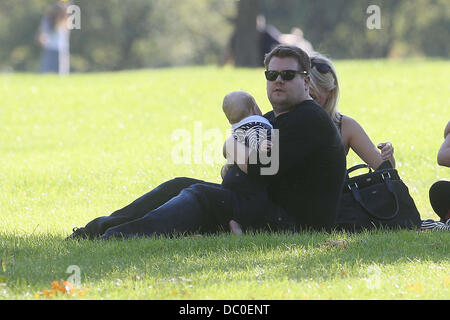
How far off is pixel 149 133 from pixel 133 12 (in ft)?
165

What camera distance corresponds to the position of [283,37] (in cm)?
2364

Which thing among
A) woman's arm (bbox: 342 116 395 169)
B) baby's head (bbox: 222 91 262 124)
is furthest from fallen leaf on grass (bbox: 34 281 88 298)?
woman's arm (bbox: 342 116 395 169)

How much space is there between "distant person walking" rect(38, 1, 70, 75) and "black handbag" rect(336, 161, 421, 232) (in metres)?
16.7

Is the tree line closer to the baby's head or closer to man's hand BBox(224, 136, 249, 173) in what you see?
the baby's head

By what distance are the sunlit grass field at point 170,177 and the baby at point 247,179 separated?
7.3 inches

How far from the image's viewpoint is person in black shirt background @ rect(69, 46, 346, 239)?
5965 millimetres

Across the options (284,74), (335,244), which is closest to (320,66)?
(284,74)

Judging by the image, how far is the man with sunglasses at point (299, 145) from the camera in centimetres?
595

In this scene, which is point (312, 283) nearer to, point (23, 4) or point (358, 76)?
point (358, 76)

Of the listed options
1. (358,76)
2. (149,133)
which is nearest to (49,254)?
(149,133)

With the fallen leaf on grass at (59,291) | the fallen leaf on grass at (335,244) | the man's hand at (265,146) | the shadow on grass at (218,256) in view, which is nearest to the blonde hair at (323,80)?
the man's hand at (265,146)
